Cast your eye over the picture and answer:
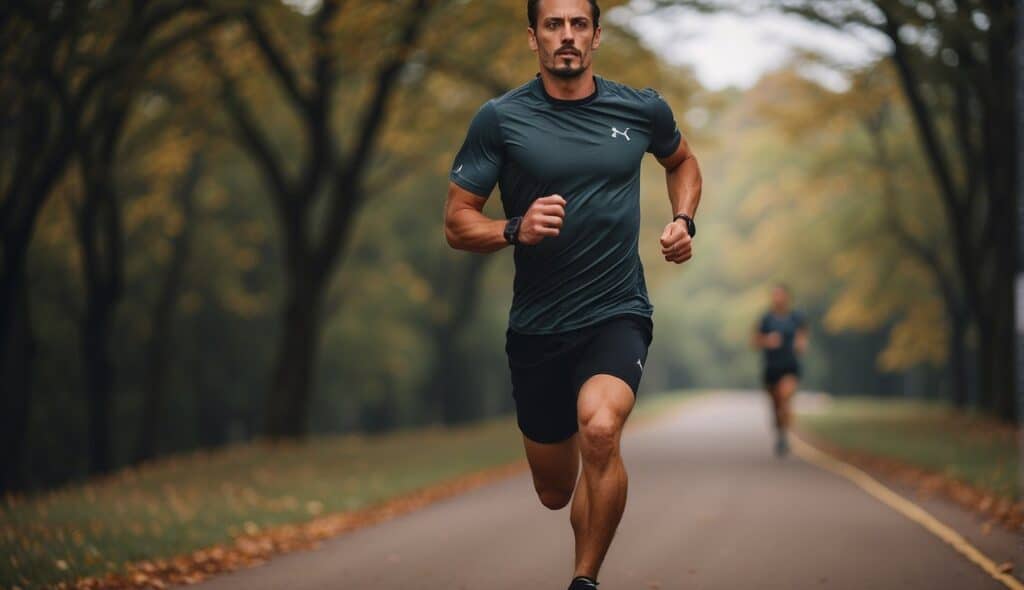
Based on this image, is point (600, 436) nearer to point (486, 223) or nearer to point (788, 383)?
point (486, 223)

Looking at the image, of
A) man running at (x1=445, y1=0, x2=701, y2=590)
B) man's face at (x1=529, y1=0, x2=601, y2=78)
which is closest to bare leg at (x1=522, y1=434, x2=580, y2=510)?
man running at (x1=445, y1=0, x2=701, y2=590)

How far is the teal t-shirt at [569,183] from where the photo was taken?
5352 millimetres

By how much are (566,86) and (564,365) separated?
1.12m

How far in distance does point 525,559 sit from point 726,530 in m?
1.85

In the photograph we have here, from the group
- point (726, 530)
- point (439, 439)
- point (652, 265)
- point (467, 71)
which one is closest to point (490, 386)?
point (652, 265)

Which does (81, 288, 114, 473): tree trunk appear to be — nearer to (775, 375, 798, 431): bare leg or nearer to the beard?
(775, 375, 798, 431): bare leg

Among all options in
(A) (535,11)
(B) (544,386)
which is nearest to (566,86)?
(A) (535,11)

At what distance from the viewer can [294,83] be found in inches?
775

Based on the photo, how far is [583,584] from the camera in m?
Answer: 5.16

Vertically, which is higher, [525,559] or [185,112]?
[185,112]

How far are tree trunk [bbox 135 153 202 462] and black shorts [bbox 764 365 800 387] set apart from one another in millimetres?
14993

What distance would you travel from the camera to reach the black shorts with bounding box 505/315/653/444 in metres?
5.41

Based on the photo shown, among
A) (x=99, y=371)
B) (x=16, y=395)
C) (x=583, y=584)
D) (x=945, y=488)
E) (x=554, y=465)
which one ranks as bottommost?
(x=99, y=371)

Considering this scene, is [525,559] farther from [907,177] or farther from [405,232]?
[405,232]
